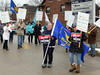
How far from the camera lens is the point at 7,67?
584 cm

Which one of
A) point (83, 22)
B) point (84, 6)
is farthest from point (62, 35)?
point (84, 6)

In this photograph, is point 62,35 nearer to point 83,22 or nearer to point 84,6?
point 83,22

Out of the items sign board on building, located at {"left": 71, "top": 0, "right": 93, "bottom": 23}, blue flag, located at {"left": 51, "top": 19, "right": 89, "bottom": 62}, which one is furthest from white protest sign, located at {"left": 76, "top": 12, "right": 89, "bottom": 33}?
sign board on building, located at {"left": 71, "top": 0, "right": 93, "bottom": 23}

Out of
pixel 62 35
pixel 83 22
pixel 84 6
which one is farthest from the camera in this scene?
pixel 84 6

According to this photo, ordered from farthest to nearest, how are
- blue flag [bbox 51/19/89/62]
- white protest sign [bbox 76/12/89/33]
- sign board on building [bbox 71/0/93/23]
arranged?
sign board on building [bbox 71/0/93/23], blue flag [bbox 51/19/89/62], white protest sign [bbox 76/12/89/33]

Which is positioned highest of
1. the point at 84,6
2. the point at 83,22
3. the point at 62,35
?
the point at 84,6

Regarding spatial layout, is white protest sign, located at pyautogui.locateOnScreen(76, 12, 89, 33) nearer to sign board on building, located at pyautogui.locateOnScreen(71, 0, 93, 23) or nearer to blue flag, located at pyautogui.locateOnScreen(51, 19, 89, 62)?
blue flag, located at pyautogui.locateOnScreen(51, 19, 89, 62)

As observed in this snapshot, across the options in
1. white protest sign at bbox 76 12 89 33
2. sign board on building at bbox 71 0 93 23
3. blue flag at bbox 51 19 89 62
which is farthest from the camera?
sign board on building at bbox 71 0 93 23

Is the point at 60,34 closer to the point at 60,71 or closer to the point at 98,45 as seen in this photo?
the point at 60,71

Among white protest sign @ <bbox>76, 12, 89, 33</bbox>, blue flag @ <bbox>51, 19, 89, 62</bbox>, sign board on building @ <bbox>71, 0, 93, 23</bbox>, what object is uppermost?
sign board on building @ <bbox>71, 0, 93, 23</bbox>

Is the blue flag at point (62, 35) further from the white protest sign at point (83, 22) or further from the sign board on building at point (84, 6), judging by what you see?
A: the sign board on building at point (84, 6)

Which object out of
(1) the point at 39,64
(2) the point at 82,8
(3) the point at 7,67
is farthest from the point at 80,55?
(2) the point at 82,8

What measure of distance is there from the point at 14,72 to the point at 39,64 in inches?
58.0

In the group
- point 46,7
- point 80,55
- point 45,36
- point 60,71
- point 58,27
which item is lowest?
point 60,71
